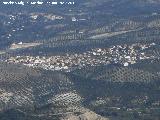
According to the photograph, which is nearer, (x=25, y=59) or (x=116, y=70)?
(x=116, y=70)

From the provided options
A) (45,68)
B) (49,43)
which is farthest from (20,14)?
(45,68)

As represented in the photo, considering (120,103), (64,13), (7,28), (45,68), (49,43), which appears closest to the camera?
(120,103)

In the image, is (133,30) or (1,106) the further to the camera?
(133,30)

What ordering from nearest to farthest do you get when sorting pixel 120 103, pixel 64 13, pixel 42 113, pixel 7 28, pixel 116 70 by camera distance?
pixel 42 113 → pixel 120 103 → pixel 116 70 → pixel 7 28 → pixel 64 13

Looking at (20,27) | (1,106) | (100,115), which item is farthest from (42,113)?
(20,27)

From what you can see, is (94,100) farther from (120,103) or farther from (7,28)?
(7,28)

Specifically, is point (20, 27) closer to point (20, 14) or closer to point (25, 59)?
point (20, 14)
